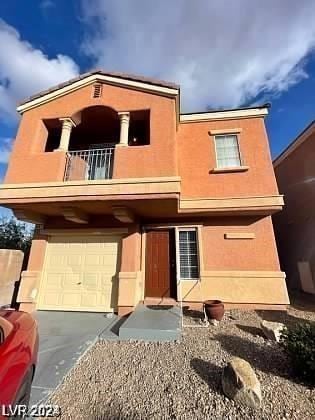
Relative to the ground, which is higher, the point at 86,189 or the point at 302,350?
the point at 86,189

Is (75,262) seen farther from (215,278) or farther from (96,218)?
(215,278)

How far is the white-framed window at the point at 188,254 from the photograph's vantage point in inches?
301

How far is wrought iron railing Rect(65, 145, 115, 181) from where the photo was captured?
7379 mm

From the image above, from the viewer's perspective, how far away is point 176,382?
340 centimetres

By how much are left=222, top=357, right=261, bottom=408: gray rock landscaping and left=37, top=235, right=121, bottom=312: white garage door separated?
186 inches

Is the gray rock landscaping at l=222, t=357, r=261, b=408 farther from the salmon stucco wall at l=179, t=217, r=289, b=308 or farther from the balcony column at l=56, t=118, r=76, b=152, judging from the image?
the balcony column at l=56, t=118, r=76, b=152

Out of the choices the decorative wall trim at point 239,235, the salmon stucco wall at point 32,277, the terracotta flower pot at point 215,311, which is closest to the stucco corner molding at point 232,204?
the decorative wall trim at point 239,235

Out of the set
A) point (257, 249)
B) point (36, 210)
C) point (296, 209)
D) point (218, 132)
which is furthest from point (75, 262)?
point (296, 209)

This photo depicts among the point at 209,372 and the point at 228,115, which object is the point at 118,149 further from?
the point at 209,372

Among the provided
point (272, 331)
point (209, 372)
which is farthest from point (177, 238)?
point (209, 372)

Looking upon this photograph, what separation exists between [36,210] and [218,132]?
773 centimetres

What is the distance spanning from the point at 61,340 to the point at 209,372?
352 centimetres

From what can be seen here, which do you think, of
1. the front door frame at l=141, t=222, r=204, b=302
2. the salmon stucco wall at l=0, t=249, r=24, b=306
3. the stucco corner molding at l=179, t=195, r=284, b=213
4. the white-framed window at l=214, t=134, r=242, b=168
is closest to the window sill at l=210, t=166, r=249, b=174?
the white-framed window at l=214, t=134, r=242, b=168

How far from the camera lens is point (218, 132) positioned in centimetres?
849
